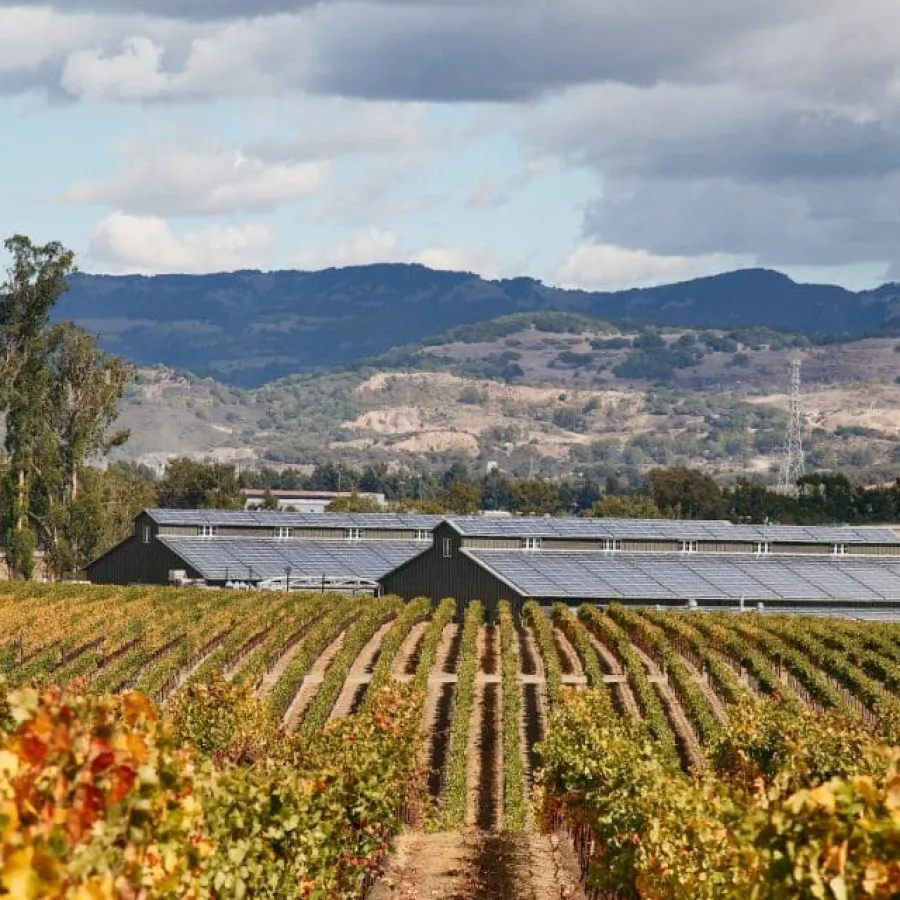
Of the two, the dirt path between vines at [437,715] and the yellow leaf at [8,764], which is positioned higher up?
the yellow leaf at [8,764]

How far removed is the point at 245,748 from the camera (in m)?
45.0

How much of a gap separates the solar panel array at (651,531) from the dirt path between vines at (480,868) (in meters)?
62.3

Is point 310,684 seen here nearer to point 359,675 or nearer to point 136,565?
point 359,675

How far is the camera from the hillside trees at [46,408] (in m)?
117

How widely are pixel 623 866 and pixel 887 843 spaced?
16.2m

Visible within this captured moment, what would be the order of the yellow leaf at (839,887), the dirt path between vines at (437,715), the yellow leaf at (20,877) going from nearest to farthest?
the yellow leaf at (20,877), the yellow leaf at (839,887), the dirt path between vines at (437,715)

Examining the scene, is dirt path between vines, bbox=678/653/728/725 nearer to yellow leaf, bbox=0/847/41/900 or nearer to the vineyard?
the vineyard

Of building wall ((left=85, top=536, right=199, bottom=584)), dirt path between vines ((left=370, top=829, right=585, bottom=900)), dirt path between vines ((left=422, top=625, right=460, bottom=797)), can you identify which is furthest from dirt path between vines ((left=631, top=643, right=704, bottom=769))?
building wall ((left=85, top=536, right=199, bottom=584))

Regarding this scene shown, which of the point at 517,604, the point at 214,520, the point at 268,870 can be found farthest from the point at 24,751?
the point at 214,520

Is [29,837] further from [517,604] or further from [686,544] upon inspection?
[686,544]

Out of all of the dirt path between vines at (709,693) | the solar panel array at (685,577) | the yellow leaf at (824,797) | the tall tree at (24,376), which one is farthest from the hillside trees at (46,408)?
the yellow leaf at (824,797)

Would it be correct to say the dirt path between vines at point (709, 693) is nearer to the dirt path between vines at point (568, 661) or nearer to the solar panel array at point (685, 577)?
the dirt path between vines at point (568, 661)

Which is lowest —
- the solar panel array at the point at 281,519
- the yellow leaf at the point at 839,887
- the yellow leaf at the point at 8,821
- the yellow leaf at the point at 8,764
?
the solar panel array at the point at 281,519

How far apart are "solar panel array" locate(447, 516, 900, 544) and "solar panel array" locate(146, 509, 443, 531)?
12017 millimetres
